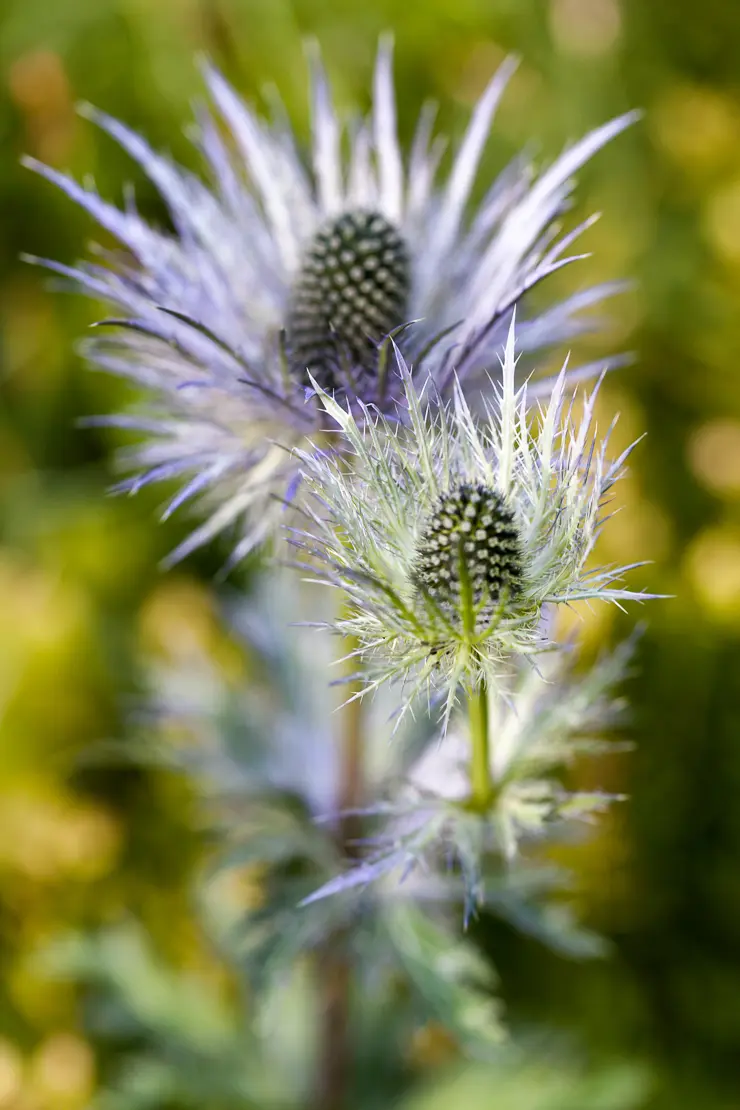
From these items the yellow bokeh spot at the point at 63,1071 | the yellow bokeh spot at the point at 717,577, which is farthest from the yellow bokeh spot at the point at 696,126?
the yellow bokeh spot at the point at 63,1071

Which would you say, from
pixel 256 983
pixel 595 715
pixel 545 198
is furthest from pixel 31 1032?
pixel 545 198

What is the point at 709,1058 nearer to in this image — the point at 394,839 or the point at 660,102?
the point at 394,839

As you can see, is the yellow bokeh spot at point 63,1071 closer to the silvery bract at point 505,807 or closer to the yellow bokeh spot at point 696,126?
the silvery bract at point 505,807

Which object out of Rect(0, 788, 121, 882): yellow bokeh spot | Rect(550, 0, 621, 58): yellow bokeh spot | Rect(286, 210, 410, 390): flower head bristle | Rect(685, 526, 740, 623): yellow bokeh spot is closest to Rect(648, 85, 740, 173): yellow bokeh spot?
Rect(550, 0, 621, 58): yellow bokeh spot

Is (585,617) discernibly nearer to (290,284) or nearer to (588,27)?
(290,284)

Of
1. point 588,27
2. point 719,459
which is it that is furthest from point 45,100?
point 719,459
